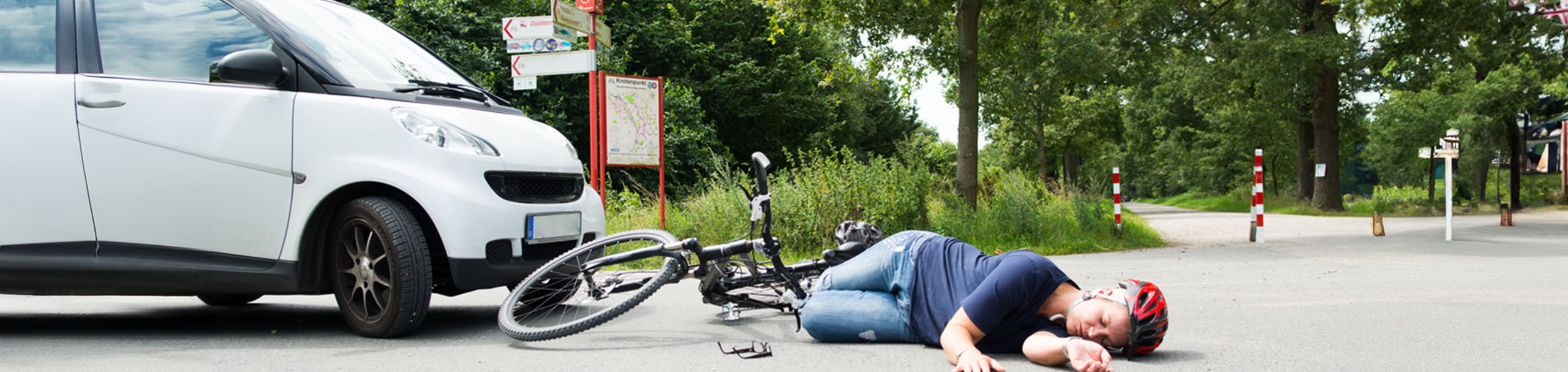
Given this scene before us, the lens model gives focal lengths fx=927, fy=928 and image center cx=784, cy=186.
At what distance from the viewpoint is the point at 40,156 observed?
169 inches

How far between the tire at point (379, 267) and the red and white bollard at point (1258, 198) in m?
10.5

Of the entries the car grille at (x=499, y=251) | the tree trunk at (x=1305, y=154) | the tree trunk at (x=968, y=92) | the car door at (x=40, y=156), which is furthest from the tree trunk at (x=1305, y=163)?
the car door at (x=40, y=156)

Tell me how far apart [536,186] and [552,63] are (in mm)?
5014

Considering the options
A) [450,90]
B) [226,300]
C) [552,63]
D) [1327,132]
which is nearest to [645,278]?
[450,90]

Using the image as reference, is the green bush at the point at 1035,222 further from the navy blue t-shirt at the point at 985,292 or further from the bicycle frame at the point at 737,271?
the navy blue t-shirt at the point at 985,292

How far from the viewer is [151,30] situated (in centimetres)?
450

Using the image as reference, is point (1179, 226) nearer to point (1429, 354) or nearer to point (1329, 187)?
point (1329, 187)

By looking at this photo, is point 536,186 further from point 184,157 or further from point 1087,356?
point 1087,356

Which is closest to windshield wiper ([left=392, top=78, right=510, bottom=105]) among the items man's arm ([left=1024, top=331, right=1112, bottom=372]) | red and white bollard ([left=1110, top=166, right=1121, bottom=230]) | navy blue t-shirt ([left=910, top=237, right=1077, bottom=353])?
navy blue t-shirt ([left=910, top=237, right=1077, bottom=353])

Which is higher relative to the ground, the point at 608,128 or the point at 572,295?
the point at 608,128

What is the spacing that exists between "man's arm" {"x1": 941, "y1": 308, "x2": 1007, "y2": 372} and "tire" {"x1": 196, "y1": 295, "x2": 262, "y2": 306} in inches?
185

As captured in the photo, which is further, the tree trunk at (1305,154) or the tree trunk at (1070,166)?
the tree trunk at (1070,166)

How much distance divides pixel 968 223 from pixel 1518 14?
72.5ft

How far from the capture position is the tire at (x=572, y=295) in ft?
13.4
